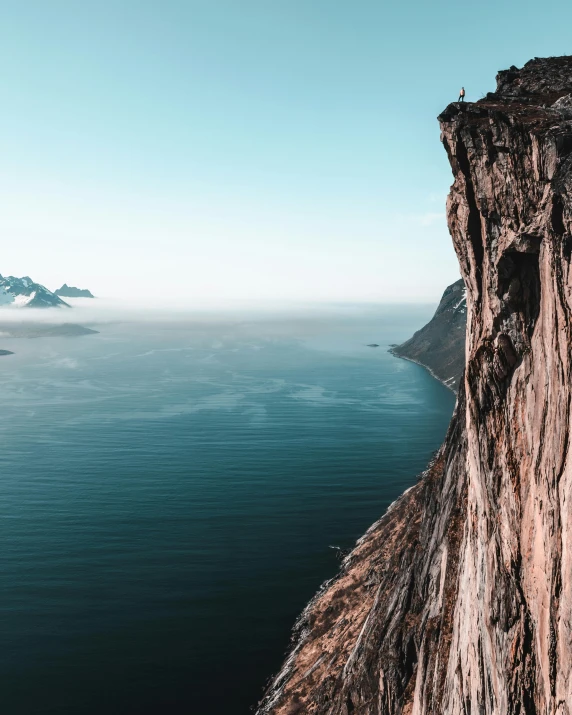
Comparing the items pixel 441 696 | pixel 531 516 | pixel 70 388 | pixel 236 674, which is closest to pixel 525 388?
pixel 531 516

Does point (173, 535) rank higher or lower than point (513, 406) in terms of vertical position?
lower

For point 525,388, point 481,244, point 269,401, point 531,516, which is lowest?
point 269,401

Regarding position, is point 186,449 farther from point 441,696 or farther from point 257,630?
point 441,696

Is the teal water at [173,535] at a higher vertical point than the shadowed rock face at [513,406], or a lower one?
lower

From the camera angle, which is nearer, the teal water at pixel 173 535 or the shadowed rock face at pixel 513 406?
the shadowed rock face at pixel 513 406

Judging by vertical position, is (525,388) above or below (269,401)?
above
